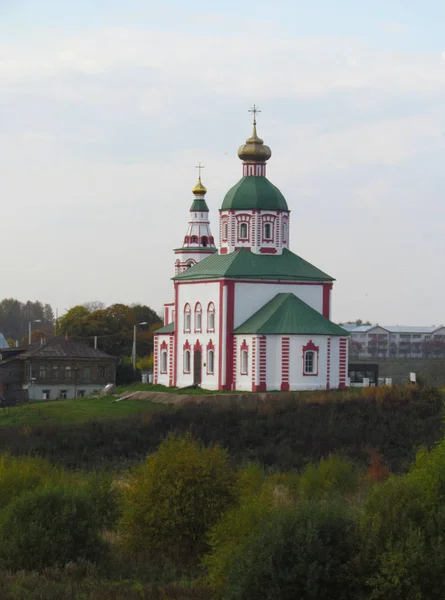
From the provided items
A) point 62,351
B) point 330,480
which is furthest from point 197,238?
point 330,480

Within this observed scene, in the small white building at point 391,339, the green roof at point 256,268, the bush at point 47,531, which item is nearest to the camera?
the bush at point 47,531

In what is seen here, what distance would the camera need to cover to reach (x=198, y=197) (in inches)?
2496

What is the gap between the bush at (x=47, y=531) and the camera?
823 inches

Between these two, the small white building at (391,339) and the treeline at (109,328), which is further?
the small white building at (391,339)

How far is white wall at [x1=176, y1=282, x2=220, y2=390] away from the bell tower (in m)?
10.2

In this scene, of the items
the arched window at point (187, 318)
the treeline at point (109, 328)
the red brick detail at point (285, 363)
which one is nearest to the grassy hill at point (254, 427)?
the red brick detail at point (285, 363)

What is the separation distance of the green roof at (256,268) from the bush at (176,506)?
88.2 ft

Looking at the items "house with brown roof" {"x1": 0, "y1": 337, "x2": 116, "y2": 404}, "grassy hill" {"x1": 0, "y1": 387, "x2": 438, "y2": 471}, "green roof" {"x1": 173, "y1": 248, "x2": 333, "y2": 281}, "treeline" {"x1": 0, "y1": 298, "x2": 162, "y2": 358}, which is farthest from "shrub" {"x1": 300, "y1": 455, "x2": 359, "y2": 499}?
"treeline" {"x1": 0, "y1": 298, "x2": 162, "y2": 358}

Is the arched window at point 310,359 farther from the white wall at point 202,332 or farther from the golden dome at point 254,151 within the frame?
the golden dome at point 254,151

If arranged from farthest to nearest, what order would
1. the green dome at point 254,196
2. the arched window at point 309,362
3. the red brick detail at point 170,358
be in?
the red brick detail at point 170,358 → the green dome at point 254,196 → the arched window at point 309,362

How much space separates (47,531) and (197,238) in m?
42.7

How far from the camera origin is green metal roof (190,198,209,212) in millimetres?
63094

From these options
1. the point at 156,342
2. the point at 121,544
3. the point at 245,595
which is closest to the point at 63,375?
the point at 156,342

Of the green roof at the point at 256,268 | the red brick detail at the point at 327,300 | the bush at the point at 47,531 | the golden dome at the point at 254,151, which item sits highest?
the golden dome at the point at 254,151
